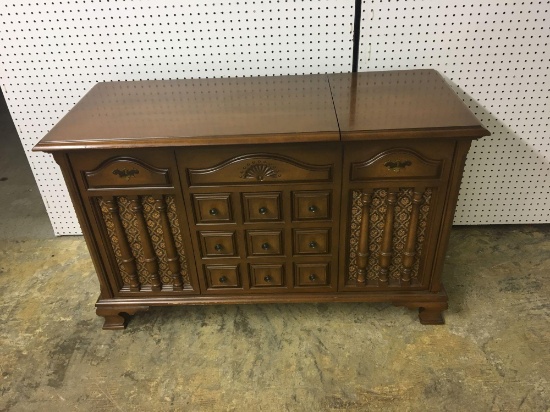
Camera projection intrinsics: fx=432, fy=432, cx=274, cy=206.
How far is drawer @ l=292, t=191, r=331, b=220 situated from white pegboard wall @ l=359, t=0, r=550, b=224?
73 centimetres

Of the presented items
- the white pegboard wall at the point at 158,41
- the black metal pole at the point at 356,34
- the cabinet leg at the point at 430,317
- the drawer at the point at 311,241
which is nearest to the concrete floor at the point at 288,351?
the cabinet leg at the point at 430,317

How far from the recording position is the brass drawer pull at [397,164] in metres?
1.50

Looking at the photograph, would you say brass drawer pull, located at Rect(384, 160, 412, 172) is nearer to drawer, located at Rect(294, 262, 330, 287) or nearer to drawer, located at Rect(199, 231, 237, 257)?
drawer, located at Rect(294, 262, 330, 287)

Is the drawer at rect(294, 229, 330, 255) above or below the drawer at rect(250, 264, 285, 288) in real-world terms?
above

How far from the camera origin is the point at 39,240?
8.04 feet

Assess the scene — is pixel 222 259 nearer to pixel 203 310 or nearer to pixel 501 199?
pixel 203 310

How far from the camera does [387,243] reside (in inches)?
66.7

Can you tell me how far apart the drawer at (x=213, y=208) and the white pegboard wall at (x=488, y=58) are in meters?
0.92

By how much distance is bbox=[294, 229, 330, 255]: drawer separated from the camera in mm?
1674

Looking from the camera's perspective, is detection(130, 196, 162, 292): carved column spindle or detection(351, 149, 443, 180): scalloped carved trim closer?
detection(351, 149, 443, 180): scalloped carved trim

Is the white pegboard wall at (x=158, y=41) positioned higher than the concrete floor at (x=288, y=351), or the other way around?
the white pegboard wall at (x=158, y=41)

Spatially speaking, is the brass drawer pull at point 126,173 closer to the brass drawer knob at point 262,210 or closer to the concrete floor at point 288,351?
the brass drawer knob at point 262,210

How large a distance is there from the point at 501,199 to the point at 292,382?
4.91 feet

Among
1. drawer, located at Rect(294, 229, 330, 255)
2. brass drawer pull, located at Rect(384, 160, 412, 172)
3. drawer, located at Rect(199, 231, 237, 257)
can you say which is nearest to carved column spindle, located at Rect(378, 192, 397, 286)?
brass drawer pull, located at Rect(384, 160, 412, 172)
